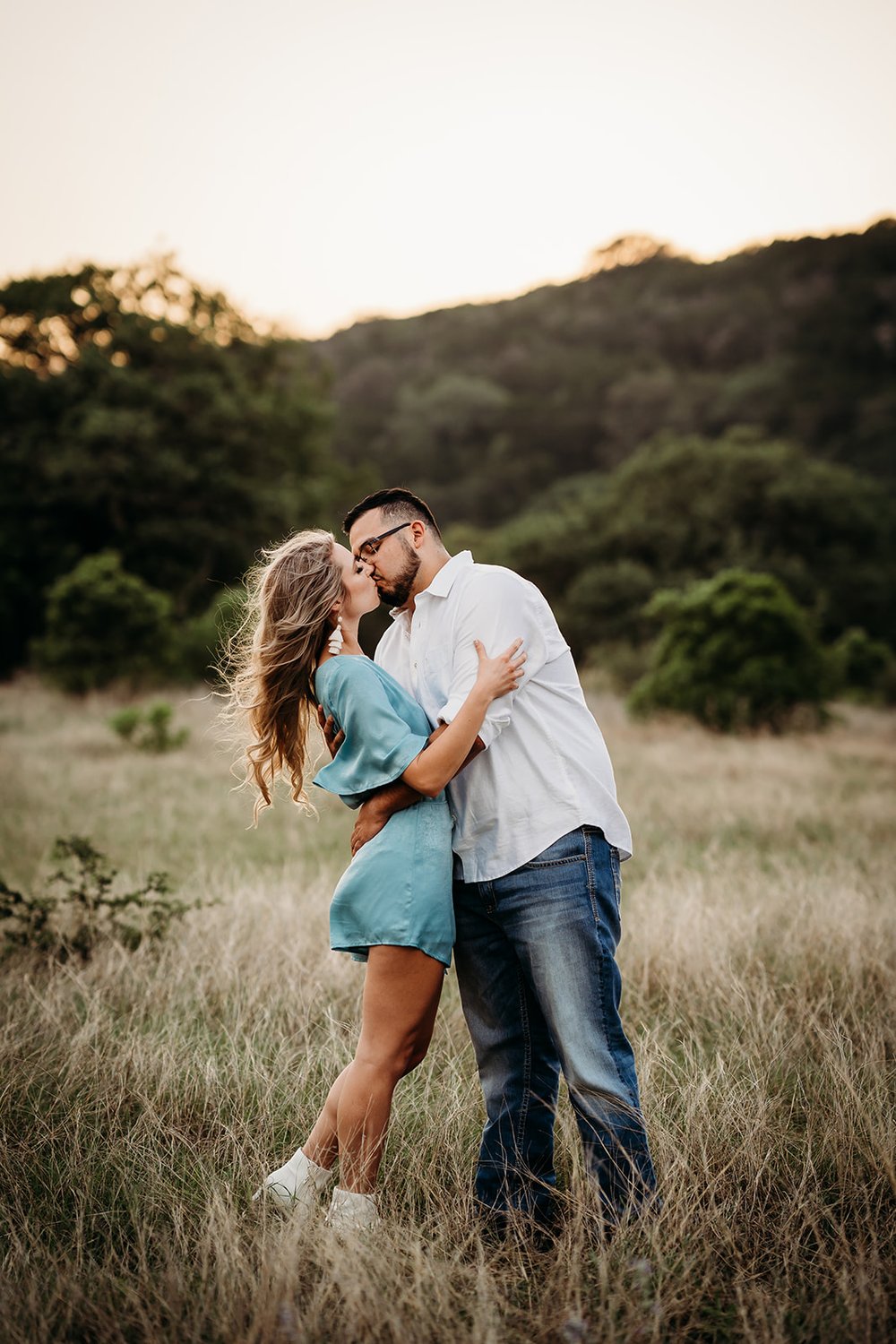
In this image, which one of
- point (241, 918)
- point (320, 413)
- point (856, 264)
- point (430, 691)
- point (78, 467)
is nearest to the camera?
point (430, 691)

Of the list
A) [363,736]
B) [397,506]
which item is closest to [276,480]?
[397,506]

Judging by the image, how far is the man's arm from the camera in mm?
2488

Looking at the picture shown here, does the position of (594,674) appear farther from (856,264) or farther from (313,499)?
(856,264)

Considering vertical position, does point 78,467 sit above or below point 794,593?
above

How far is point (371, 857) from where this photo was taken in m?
2.55

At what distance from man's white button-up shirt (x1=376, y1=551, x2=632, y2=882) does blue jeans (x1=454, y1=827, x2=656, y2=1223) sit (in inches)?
2.6

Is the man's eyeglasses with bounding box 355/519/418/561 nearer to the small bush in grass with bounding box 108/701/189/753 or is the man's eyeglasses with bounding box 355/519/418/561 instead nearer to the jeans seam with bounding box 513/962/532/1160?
the jeans seam with bounding box 513/962/532/1160

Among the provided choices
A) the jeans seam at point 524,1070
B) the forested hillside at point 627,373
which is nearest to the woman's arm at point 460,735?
the jeans seam at point 524,1070

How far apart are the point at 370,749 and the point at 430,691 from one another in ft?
1.09

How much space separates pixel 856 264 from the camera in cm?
4625

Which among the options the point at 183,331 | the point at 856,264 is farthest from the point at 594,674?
the point at 856,264

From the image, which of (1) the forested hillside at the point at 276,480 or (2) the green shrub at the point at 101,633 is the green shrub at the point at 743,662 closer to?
(1) the forested hillside at the point at 276,480

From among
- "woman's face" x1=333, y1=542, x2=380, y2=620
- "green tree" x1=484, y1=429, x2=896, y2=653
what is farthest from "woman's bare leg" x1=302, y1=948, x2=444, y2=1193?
"green tree" x1=484, y1=429, x2=896, y2=653

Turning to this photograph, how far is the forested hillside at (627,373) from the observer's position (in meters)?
40.3
